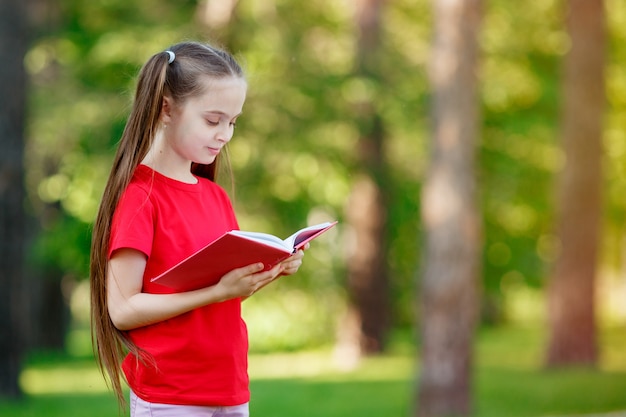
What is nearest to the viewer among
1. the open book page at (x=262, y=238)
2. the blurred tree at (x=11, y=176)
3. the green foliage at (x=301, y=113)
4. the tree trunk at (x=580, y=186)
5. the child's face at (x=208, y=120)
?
the open book page at (x=262, y=238)

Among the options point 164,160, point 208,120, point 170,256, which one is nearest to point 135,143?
point 164,160

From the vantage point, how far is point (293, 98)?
1288 centimetres

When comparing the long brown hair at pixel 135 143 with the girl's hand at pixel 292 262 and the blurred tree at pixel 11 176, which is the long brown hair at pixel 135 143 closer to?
the girl's hand at pixel 292 262

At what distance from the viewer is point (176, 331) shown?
2.84m

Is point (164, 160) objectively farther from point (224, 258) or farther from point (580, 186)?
point (580, 186)

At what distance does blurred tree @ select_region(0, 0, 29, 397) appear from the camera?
10539mm

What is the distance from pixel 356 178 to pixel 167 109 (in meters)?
12.5

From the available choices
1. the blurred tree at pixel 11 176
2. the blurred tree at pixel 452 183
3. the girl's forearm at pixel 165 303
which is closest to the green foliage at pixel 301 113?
the blurred tree at pixel 11 176

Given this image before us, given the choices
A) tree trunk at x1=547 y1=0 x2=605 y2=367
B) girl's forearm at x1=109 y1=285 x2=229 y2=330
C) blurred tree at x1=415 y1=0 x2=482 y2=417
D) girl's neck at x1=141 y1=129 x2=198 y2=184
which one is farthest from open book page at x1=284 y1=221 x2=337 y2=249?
tree trunk at x1=547 y1=0 x2=605 y2=367

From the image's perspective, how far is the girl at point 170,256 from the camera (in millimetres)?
2777

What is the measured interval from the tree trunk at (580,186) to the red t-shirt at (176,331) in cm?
1149

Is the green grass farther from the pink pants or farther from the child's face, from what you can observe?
the child's face

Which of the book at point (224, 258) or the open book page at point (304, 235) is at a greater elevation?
the open book page at point (304, 235)

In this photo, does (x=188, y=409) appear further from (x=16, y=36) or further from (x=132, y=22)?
(x=132, y=22)
